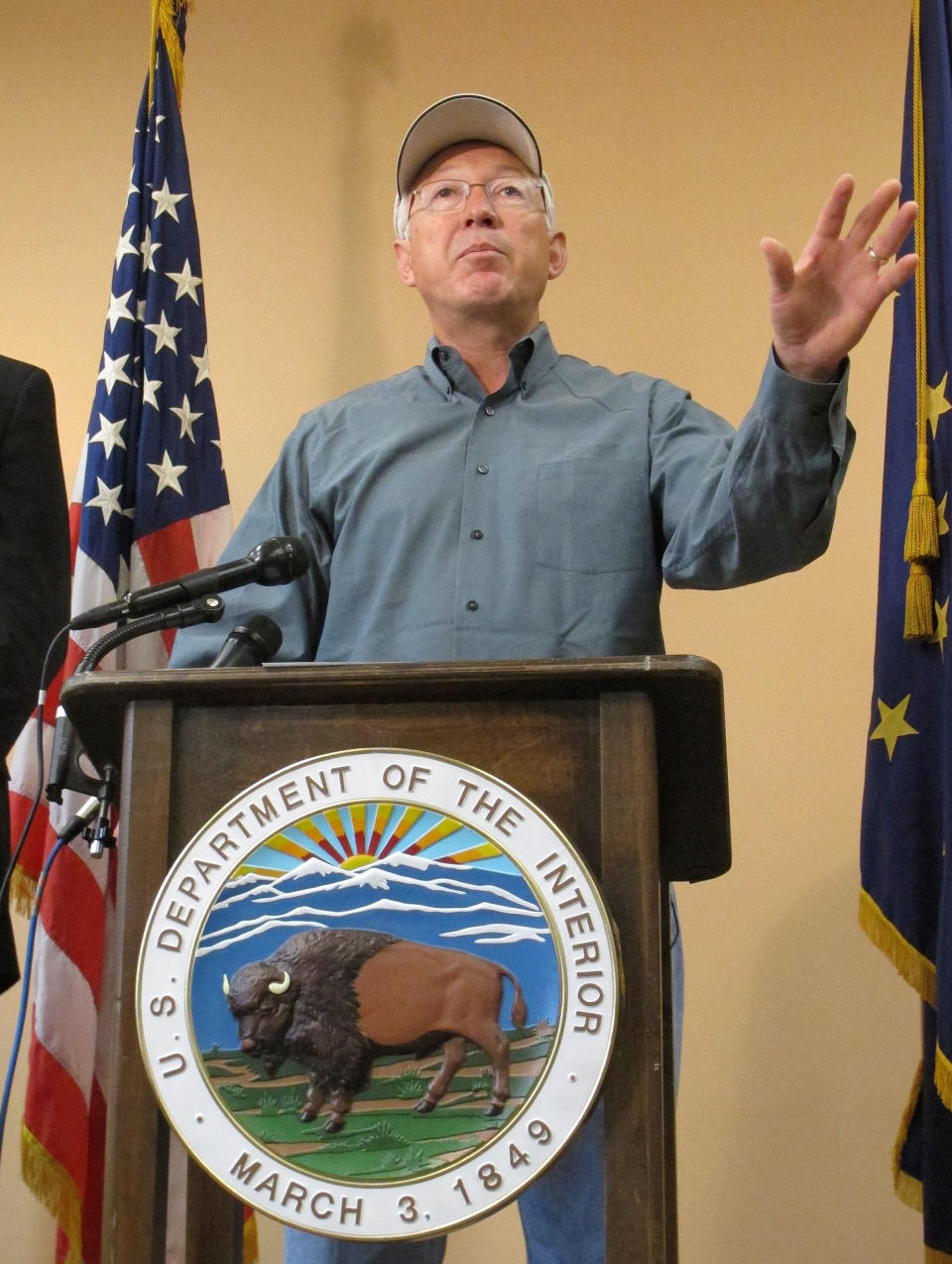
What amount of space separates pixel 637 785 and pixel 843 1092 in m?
1.66

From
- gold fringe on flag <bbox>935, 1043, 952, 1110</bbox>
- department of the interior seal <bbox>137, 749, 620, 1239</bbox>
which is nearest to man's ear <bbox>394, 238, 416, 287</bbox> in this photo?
department of the interior seal <bbox>137, 749, 620, 1239</bbox>

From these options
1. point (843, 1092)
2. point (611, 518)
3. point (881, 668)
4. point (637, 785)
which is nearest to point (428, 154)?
point (611, 518)

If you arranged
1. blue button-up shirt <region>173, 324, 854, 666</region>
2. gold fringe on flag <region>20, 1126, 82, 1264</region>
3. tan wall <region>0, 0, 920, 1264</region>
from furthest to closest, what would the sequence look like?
tan wall <region>0, 0, 920, 1264</region>
gold fringe on flag <region>20, 1126, 82, 1264</region>
blue button-up shirt <region>173, 324, 854, 666</region>

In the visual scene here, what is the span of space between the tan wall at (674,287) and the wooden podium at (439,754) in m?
1.48

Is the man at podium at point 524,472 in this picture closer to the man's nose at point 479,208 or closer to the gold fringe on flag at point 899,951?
the man's nose at point 479,208

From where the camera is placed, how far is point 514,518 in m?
1.74

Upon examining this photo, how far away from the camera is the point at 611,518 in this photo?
5.65ft

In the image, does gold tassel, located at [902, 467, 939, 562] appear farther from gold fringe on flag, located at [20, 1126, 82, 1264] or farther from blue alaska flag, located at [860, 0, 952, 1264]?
gold fringe on flag, located at [20, 1126, 82, 1264]

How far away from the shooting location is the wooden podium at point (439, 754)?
1.07 m

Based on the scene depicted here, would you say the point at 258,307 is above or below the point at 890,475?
above

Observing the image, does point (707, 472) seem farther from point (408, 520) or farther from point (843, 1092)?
point (843, 1092)

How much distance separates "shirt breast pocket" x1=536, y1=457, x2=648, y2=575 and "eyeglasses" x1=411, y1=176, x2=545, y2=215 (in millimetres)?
447

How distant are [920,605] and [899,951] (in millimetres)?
494

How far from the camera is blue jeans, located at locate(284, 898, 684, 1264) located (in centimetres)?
140
